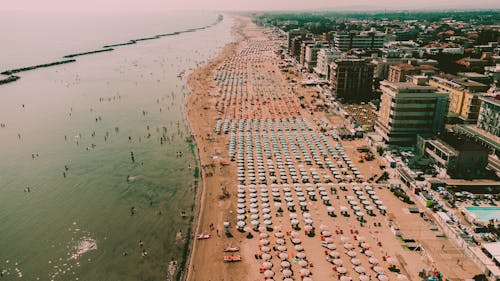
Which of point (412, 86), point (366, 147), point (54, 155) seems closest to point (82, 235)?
point (54, 155)

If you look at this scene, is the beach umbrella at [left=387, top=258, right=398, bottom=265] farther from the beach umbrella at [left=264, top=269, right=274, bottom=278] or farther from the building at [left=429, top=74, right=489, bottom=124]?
the building at [left=429, top=74, right=489, bottom=124]

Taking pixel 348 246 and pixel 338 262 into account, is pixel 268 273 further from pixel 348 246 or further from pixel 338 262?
pixel 348 246

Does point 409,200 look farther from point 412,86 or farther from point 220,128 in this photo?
point 220,128

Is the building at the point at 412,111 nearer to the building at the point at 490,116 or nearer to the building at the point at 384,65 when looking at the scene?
the building at the point at 490,116

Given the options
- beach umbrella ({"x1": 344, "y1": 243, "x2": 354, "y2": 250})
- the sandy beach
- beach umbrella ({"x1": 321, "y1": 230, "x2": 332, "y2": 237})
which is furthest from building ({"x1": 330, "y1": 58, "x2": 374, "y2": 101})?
beach umbrella ({"x1": 344, "y1": 243, "x2": 354, "y2": 250})

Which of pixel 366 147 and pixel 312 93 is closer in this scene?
pixel 366 147

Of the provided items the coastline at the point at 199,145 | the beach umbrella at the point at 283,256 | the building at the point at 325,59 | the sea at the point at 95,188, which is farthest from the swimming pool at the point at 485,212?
the building at the point at 325,59
